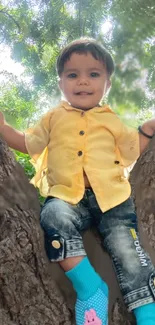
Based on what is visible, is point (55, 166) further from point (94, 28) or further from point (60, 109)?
point (94, 28)

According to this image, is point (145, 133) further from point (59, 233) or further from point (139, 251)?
point (59, 233)

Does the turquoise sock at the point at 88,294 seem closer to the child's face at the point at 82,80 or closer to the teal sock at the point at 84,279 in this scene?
the teal sock at the point at 84,279

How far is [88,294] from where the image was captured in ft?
5.05

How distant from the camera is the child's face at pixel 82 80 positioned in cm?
212

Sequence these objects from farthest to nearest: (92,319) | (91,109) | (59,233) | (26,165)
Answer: (26,165)
(91,109)
(59,233)
(92,319)

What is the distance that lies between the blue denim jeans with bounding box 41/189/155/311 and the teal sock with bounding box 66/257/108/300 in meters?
0.05

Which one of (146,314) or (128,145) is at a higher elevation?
(128,145)

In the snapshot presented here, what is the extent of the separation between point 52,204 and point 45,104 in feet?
16.9

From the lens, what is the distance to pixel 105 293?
157cm

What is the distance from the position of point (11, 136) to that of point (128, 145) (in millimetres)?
600

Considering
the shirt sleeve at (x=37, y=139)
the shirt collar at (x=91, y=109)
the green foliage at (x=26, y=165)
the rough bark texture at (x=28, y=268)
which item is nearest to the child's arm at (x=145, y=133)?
the shirt collar at (x=91, y=109)

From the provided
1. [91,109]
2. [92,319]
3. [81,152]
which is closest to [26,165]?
[91,109]

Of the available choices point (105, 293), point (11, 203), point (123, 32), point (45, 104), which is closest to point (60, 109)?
point (11, 203)

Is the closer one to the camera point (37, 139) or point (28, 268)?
point (28, 268)
